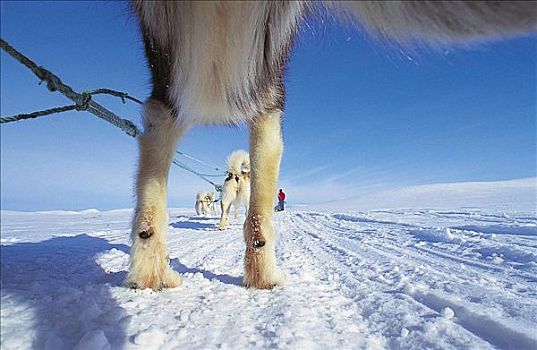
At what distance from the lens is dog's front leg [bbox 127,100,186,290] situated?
2.05 m

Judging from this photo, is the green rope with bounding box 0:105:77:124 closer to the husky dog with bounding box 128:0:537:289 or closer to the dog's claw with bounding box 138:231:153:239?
the husky dog with bounding box 128:0:537:289

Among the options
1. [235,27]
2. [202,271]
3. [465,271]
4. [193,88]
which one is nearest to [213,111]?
[193,88]

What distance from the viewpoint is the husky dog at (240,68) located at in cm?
84

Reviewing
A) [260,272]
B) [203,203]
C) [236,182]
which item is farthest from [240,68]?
[203,203]

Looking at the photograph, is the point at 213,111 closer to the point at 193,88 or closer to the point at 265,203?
the point at 193,88

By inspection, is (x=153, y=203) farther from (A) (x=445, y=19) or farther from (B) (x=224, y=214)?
(B) (x=224, y=214)

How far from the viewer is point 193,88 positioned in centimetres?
163

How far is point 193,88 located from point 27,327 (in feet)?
3.20

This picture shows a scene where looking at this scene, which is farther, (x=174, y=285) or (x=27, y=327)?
(x=174, y=285)

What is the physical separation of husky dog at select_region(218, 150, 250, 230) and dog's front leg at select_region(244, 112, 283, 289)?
7.29m

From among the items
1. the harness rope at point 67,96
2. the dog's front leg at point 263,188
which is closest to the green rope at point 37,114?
the harness rope at point 67,96

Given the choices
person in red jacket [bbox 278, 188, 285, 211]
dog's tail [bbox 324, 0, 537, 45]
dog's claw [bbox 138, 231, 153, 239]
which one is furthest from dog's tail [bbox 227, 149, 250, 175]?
person in red jacket [bbox 278, 188, 285, 211]

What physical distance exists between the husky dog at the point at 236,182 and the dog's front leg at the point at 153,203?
7349mm

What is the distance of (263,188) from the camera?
2.42 m
